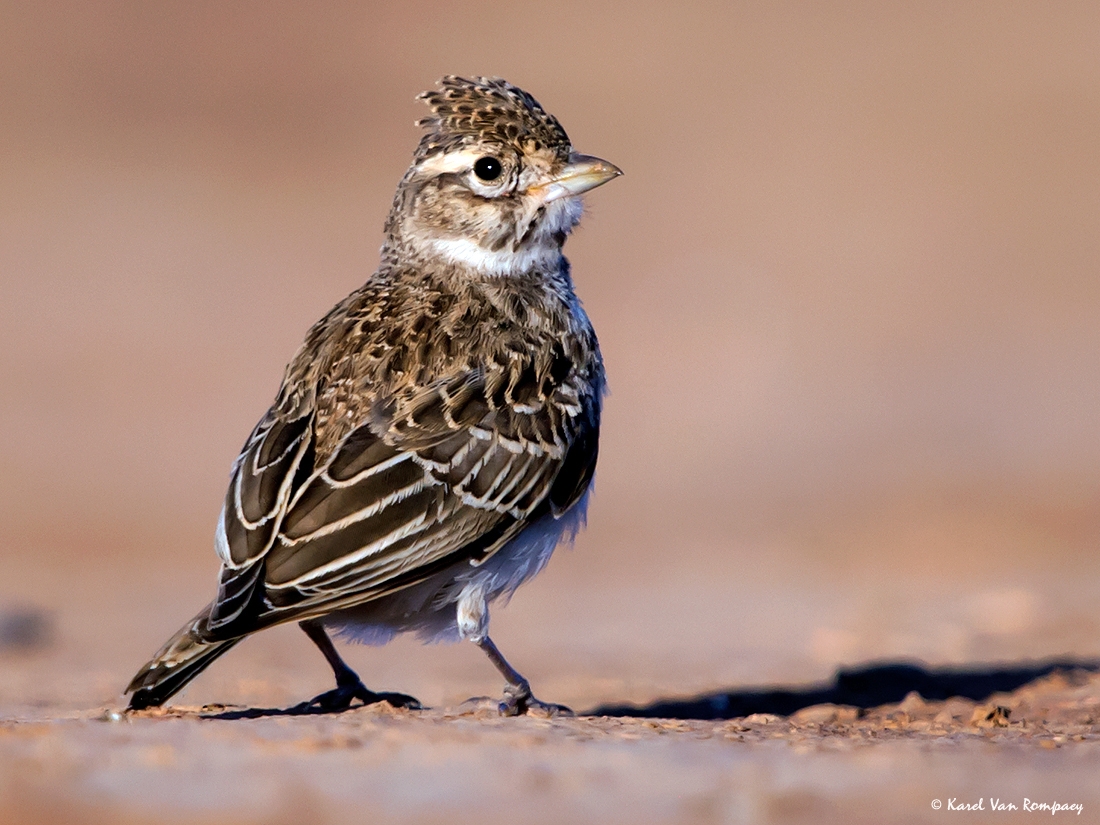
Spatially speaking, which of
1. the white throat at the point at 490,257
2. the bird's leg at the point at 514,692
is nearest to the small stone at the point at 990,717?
the bird's leg at the point at 514,692

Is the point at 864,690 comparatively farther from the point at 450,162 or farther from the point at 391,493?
the point at 450,162

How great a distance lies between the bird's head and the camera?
28.5 ft

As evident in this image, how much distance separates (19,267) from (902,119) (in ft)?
55.4

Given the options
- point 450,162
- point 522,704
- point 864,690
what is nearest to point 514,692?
point 522,704

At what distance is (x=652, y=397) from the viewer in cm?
1983

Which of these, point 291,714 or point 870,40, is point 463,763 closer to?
point 291,714

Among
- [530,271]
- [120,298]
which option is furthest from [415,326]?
[120,298]

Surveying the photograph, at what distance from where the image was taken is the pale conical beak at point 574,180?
8.63 m

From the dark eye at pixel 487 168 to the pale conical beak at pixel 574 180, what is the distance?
200mm

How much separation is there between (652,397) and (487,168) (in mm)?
11275

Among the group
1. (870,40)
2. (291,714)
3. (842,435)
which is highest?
(870,40)

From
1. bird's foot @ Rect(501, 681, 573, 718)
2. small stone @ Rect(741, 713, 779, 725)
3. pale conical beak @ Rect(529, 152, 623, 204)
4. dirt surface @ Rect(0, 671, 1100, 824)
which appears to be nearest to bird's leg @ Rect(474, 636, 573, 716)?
bird's foot @ Rect(501, 681, 573, 718)

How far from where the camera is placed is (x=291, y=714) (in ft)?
24.9

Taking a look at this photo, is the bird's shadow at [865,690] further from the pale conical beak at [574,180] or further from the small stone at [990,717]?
the pale conical beak at [574,180]
